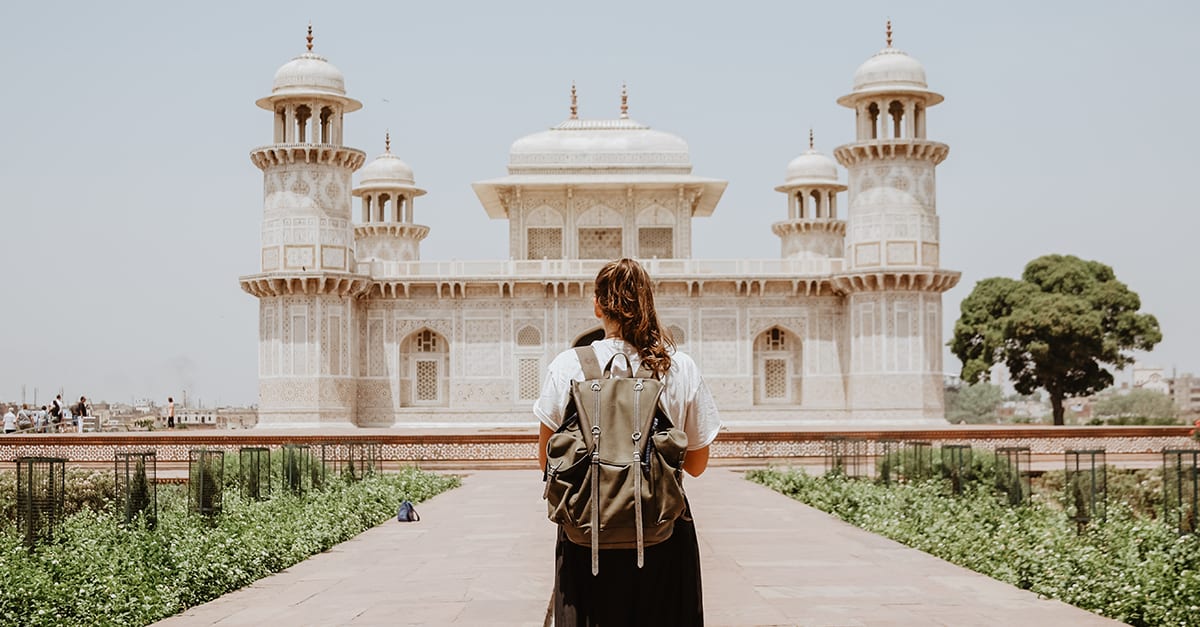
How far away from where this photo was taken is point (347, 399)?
1134 inches

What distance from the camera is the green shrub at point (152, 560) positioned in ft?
19.4

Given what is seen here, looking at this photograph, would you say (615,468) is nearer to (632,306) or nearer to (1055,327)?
(632,306)

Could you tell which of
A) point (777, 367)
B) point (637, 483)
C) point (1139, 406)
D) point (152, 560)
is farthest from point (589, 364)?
point (1139, 406)

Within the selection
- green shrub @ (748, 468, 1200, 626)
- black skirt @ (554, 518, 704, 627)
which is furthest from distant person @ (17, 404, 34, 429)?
black skirt @ (554, 518, 704, 627)

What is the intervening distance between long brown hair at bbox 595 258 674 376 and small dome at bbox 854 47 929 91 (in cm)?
2642

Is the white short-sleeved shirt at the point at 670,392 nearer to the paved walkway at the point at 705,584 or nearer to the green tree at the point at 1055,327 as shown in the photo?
the paved walkway at the point at 705,584

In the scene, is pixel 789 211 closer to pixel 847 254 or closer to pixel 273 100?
pixel 847 254

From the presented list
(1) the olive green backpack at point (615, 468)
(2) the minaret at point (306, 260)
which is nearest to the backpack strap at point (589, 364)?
(1) the olive green backpack at point (615, 468)

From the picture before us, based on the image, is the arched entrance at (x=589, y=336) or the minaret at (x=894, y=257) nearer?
the minaret at (x=894, y=257)

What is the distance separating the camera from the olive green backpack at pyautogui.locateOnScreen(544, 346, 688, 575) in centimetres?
320

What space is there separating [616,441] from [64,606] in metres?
3.70

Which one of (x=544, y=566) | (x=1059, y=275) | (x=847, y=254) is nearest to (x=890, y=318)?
(x=847, y=254)

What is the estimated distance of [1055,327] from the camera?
3475 centimetres

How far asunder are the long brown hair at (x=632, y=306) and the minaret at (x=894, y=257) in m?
25.2
